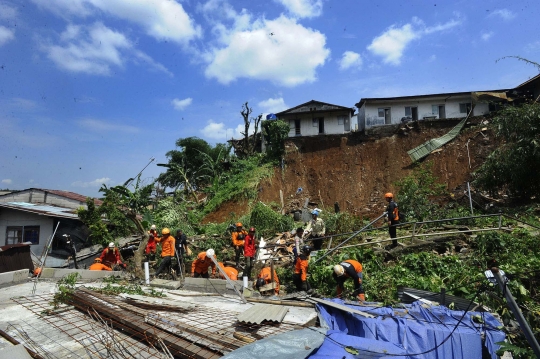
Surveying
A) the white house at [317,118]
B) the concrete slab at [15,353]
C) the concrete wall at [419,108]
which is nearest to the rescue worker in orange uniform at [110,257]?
the concrete slab at [15,353]

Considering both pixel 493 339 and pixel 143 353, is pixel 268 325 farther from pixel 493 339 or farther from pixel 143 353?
pixel 493 339

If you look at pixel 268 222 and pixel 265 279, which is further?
pixel 268 222

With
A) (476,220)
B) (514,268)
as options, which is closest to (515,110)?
(476,220)

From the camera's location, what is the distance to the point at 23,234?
1706cm

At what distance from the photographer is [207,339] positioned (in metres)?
4.44

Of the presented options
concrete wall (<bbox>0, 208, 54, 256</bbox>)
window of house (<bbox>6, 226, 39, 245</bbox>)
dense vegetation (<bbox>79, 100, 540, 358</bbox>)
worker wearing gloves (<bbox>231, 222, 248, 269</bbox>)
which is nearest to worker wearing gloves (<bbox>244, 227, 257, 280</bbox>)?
worker wearing gloves (<bbox>231, 222, 248, 269</bbox>)

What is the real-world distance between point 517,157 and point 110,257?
54.1 feet

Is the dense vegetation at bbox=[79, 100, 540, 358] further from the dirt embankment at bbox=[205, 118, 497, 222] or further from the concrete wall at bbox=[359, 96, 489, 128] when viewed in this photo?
the concrete wall at bbox=[359, 96, 489, 128]

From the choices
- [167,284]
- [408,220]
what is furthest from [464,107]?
[167,284]

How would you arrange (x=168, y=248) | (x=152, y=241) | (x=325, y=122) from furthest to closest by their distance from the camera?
(x=325, y=122)
(x=152, y=241)
(x=168, y=248)

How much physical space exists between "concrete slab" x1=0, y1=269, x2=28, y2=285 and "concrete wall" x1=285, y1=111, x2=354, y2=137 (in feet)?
79.2

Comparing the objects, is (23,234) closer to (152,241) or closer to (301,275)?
(152,241)

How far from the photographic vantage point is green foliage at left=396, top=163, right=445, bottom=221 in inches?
630

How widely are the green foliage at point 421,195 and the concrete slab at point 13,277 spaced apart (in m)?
14.2
